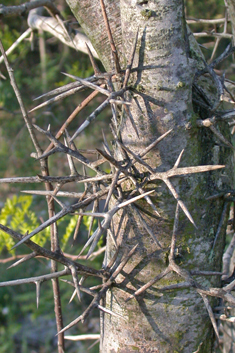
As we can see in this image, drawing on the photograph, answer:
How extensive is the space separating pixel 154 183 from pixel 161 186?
0.04 ft

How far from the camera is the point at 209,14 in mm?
2492

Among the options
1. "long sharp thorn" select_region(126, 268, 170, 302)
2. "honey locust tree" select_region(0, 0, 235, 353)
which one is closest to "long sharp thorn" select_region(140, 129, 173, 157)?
"honey locust tree" select_region(0, 0, 235, 353)

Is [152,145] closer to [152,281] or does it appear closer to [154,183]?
[154,183]

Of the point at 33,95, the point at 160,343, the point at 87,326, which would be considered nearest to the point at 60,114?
the point at 33,95

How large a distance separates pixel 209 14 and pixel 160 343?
97.6 inches

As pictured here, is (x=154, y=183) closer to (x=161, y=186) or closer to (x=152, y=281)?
(x=161, y=186)

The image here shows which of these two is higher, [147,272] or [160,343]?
[147,272]

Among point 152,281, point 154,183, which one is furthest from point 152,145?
point 152,281

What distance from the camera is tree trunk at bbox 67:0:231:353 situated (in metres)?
0.53

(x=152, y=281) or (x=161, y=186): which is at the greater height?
(x=161, y=186)

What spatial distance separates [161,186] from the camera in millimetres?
576

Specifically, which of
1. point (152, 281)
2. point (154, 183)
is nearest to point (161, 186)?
point (154, 183)

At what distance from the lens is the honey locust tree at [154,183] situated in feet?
1.72

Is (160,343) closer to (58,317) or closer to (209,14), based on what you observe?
(58,317)
